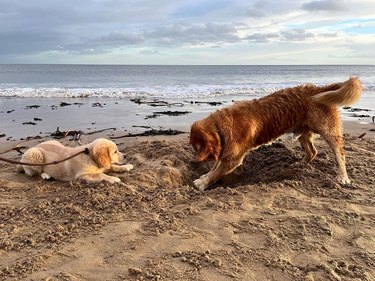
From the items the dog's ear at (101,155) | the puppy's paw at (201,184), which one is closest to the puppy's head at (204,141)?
the puppy's paw at (201,184)

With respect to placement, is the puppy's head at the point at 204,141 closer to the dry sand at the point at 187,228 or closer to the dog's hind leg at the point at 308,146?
the dry sand at the point at 187,228

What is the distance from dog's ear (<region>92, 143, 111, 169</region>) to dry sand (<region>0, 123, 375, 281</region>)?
0.38 metres

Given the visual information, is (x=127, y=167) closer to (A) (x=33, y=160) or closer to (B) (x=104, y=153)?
(B) (x=104, y=153)

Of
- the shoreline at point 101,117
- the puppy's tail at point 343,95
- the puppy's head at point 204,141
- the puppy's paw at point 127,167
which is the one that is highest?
the puppy's tail at point 343,95

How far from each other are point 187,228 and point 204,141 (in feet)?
5.82

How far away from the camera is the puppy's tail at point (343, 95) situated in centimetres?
568

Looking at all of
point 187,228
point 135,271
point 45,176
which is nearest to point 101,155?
point 45,176

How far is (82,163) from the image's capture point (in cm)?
572

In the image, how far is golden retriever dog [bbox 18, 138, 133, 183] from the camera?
5.67 meters

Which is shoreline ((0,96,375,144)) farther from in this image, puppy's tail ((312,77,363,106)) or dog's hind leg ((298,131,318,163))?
puppy's tail ((312,77,363,106))

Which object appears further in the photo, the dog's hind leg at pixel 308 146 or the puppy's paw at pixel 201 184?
the dog's hind leg at pixel 308 146

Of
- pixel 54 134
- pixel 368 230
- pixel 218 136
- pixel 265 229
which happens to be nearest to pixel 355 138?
pixel 218 136

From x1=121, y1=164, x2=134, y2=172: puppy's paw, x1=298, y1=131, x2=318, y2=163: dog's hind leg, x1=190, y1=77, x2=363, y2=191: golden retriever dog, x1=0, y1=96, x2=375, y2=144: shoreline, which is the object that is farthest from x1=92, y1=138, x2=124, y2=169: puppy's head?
x1=0, y1=96, x2=375, y2=144: shoreline

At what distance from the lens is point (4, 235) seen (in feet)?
12.8
